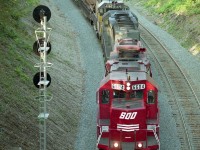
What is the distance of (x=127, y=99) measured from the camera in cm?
1816

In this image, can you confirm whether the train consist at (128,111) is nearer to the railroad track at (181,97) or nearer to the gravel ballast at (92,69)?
the gravel ballast at (92,69)

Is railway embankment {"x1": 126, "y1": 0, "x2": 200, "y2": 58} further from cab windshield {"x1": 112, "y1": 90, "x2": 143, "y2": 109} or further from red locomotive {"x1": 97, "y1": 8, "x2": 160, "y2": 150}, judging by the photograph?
cab windshield {"x1": 112, "y1": 90, "x2": 143, "y2": 109}

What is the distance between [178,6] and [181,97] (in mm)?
20474

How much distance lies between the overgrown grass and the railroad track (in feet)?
24.5

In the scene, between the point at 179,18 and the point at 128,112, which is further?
the point at 179,18

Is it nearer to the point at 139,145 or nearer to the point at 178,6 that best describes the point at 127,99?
the point at 139,145

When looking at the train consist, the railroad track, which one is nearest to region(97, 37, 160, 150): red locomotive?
the train consist

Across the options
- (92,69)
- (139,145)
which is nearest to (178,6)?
(92,69)

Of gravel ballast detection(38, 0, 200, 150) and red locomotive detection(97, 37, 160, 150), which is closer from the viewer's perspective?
red locomotive detection(97, 37, 160, 150)

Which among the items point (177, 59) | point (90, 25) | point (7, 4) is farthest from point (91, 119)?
point (90, 25)

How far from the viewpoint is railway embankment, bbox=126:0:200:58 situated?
38.0 m

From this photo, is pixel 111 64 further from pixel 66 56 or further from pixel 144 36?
pixel 144 36

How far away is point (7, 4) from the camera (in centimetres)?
2381

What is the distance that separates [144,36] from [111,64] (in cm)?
2001
